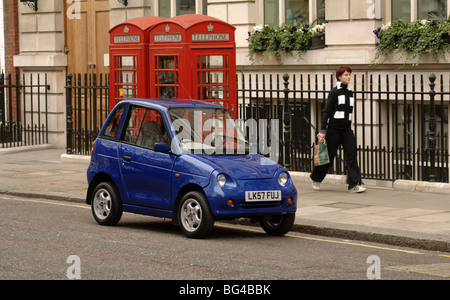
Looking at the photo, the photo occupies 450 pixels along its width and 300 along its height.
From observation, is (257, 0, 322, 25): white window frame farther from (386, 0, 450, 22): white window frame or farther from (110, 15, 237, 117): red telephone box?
(110, 15, 237, 117): red telephone box

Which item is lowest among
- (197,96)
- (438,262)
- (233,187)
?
(438,262)

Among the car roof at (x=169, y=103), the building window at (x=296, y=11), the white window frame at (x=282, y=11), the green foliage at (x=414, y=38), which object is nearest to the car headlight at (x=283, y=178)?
the car roof at (x=169, y=103)

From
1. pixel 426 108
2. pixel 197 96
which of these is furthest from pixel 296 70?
pixel 197 96

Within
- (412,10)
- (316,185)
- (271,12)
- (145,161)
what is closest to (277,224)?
(145,161)

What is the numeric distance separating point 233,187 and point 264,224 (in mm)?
1094

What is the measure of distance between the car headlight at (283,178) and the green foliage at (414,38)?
6271mm

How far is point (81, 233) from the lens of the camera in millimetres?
11195

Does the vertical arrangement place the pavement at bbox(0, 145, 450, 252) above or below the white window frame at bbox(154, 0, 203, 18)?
below

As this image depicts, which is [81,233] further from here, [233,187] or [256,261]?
[256,261]

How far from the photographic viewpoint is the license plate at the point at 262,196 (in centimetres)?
1060

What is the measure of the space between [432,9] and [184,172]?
797 cm

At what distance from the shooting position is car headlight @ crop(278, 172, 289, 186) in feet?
35.9

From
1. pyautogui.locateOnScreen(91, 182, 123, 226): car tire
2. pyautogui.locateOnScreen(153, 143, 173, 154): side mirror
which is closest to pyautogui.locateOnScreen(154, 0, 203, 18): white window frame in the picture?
pyautogui.locateOnScreen(91, 182, 123, 226): car tire

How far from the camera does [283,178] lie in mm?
11000
